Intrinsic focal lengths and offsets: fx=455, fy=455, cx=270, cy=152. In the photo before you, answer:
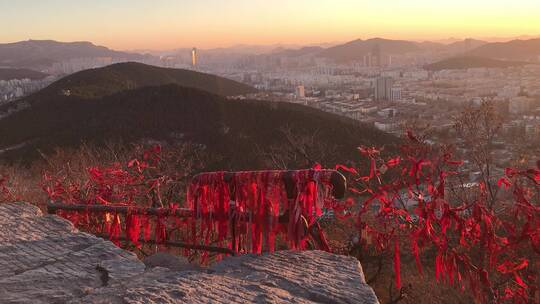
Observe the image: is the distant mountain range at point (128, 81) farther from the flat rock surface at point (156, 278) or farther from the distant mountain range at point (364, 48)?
the distant mountain range at point (364, 48)

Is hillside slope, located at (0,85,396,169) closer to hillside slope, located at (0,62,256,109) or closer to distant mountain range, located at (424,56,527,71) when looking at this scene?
hillside slope, located at (0,62,256,109)

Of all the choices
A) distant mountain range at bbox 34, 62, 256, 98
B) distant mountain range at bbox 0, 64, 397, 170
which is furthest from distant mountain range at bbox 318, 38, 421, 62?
distant mountain range at bbox 0, 64, 397, 170

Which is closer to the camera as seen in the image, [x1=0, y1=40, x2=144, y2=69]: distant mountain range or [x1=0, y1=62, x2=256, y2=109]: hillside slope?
[x1=0, y1=62, x2=256, y2=109]: hillside slope

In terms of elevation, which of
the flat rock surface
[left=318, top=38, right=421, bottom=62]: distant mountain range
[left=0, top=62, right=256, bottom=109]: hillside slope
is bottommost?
the flat rock surface

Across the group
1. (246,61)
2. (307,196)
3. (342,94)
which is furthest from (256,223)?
(246,61)

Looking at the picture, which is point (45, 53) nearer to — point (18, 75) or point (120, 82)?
point (18, 75)
